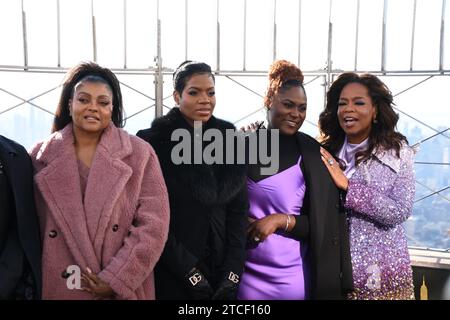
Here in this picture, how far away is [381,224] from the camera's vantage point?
2375 mm

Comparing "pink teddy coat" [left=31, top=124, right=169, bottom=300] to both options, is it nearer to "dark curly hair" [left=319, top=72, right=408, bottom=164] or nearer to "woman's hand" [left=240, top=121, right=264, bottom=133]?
"woman's hand" [left=240, top=121, right=264, bottom=133]

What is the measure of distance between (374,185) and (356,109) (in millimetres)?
355

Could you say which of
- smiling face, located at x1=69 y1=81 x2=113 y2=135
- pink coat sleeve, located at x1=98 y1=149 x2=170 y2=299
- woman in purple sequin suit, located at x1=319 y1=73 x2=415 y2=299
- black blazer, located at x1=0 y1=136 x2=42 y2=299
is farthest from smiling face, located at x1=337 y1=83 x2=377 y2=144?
black blazer, located at x1=0 y1=136 x2=42 y2=299

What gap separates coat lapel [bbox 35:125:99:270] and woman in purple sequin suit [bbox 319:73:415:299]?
107 centimetres

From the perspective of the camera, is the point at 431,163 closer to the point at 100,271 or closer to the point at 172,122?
the point at 172,122

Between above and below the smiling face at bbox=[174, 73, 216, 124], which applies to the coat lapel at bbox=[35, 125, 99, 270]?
below

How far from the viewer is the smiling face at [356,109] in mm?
2455

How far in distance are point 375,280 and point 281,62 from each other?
3.37ft

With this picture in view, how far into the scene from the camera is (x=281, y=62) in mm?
2375

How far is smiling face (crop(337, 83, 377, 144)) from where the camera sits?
8.05 feet

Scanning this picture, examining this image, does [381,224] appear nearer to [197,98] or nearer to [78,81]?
[197,98]

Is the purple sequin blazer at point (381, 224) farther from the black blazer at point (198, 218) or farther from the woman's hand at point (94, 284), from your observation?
the woman's hand at point (94, 284)

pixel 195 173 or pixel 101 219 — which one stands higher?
pixel 195 173

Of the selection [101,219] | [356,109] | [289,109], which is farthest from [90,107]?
[356,109]
